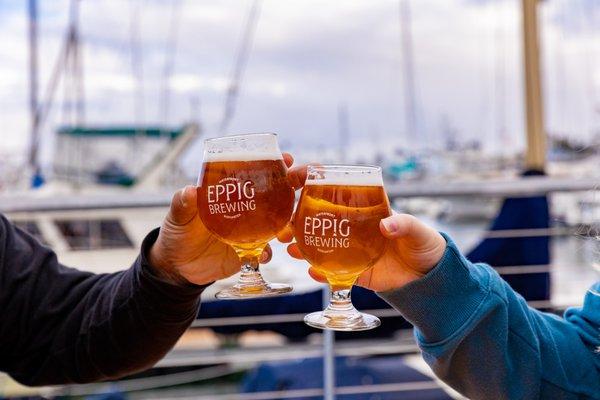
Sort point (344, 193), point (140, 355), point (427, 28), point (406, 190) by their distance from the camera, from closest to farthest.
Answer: point (344, 193), point (140, 355), point (406, 190), point (427, 28)

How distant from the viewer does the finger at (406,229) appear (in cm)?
74

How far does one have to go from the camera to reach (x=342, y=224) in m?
0.74

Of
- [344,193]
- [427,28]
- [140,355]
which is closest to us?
[344,193]

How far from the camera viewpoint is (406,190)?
2041 millimetres

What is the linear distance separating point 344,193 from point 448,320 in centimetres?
24

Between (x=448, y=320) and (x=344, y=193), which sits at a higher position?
(x=344, y=193)

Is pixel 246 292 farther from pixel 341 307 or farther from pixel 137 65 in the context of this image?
pixel 137 65

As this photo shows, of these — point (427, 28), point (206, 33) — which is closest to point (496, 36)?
point (427, 28)

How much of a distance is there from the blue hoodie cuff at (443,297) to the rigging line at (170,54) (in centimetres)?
567

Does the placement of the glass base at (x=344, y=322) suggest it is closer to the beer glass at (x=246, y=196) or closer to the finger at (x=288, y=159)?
the beer glass at (x=246, y=196)

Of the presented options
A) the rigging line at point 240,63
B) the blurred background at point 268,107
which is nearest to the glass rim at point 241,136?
the blurred background at point 268,107

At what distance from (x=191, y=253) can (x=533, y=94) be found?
88.2 inches

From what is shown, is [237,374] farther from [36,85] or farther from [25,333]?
[25,333]

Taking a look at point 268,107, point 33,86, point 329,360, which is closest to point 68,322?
point 329,360
